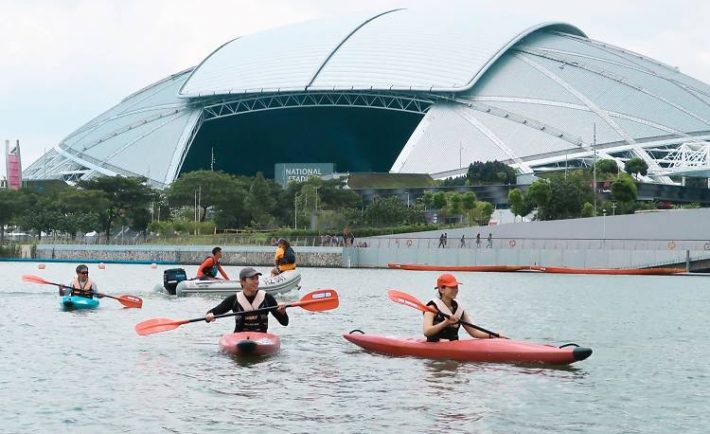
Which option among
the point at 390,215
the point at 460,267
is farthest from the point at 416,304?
the point at 390,215

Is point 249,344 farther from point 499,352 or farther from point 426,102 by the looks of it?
point 426,102

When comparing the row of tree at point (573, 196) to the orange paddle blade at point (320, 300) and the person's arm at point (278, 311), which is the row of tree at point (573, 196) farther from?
the person's arm at point (278, 311)

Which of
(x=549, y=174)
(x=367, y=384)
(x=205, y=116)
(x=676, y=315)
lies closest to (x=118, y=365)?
(x=367, y=384)

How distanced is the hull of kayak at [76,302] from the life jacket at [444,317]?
1547 cm

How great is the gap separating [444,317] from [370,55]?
105 meters

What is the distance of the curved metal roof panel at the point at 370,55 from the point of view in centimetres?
12269

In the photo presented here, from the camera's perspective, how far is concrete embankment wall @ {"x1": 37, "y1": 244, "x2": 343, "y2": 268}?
278 ft

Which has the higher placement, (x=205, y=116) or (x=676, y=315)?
(x=205, y=116)

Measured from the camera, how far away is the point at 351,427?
56.1ft

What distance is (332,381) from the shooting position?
2127cm

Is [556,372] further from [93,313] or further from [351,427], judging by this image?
[93,313]

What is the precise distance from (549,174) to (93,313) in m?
78.5

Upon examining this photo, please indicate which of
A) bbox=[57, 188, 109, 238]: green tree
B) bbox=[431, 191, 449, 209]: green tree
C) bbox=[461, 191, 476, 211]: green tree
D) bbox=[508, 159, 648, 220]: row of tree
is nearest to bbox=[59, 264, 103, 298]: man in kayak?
bbox=[508, 159, 648, 220]: row of tree

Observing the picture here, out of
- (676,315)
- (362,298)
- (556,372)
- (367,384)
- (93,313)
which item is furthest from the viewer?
(362,298)
